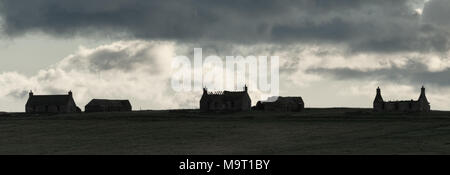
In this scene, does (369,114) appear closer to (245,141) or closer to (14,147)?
(245,141)

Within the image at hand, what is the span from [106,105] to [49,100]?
13033 mm

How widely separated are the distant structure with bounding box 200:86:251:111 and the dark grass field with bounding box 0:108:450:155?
85.6 ft

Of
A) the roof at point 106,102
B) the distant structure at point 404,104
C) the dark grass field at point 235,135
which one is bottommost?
the dark grass field at point 235,135

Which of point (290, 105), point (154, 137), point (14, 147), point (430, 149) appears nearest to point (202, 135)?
point (154, 137)

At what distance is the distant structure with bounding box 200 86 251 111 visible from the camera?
14338 cm

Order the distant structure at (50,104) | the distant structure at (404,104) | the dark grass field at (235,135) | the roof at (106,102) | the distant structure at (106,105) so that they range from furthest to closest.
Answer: the roof at (106,102) < the distant structure at (106,105) < the distant structure at (50,104) < the distant structure at (404,104) < the dark grass field at (235,135)

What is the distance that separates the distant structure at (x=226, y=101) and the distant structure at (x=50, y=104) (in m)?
33.0

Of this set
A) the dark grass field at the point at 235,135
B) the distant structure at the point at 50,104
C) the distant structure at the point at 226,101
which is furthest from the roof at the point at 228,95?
the distant structure at the point at 50,104

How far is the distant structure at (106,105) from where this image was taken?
6235 inches

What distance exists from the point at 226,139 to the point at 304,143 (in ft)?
34.9

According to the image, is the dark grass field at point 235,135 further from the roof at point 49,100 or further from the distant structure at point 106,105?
the roof at point 49,100

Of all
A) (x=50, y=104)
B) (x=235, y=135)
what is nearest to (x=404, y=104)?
(x=235, y=135)

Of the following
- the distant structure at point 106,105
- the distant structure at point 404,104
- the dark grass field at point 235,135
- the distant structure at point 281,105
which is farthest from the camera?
the distant structure at point 106,105
